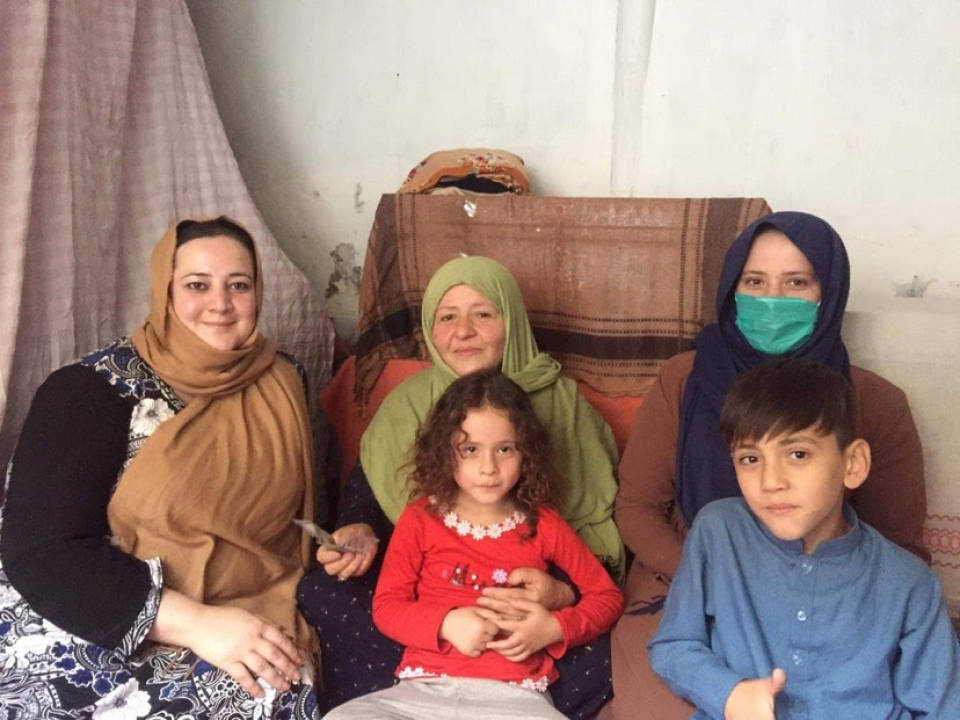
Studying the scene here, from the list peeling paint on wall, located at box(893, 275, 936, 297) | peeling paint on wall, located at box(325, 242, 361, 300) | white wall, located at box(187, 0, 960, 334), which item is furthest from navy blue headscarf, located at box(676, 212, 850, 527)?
peeling paint on wall, located at box(325, 242, 361, 300)

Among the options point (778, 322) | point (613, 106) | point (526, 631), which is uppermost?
point (613, 106)

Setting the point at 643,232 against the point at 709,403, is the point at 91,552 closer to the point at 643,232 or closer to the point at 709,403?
the point at 709,403

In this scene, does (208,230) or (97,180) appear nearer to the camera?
(208,230)

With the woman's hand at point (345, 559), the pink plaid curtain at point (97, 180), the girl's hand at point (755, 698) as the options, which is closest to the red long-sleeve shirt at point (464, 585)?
the woman's hand at point (345, 559)

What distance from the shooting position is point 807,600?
56.4 inches

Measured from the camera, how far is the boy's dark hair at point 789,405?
55.0 inches

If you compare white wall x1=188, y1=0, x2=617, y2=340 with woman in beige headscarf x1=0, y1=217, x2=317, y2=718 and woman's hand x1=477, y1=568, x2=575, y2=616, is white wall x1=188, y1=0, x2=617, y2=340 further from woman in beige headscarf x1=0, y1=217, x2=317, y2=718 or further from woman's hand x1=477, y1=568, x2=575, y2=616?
woman's hand x1=477, y1=568, x2=575, y2=616

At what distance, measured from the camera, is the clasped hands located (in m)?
1.62

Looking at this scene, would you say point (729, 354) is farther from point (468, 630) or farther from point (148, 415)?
point (148, 415)

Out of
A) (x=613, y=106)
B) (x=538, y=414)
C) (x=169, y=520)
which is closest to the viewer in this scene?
(x=169, y=520)

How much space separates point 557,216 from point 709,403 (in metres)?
0.72

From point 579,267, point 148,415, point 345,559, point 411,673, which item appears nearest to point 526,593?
point 411,673

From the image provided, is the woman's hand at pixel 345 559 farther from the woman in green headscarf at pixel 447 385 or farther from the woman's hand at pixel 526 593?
the woman's hand at pixel 526 593

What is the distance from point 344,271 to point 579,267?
43.3 inches
